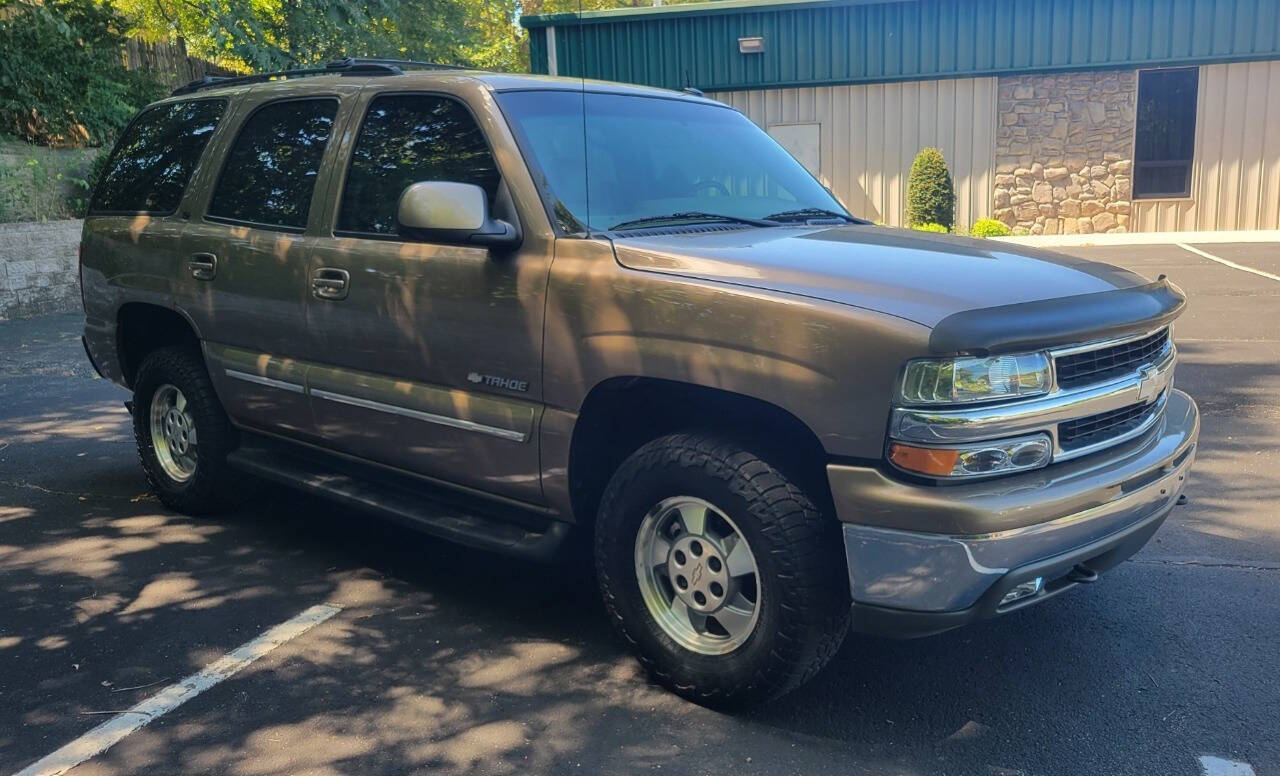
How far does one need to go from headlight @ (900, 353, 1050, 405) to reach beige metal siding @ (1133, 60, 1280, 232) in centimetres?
2031

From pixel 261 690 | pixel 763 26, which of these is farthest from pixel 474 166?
pixel 763 26

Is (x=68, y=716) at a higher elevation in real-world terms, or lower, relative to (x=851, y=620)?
lower

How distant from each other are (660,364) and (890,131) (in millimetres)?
19335

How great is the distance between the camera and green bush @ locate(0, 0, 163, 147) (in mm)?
13523

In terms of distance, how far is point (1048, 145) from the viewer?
69.0ft

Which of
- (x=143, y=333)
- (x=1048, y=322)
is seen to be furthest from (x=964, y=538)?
(x=143, y=333)

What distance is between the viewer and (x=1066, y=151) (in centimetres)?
2108

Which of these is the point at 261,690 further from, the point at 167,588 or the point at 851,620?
the point at 851,620

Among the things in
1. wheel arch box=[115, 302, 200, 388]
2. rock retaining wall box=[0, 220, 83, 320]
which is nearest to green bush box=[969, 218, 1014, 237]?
rock retaining wall box=[0, 220, 83, 320]

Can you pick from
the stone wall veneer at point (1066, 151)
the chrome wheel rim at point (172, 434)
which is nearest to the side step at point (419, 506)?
the chrome wheel rim at point (172, 434)

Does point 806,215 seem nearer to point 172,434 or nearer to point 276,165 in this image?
point 276,165

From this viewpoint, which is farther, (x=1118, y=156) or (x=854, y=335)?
(x=1118, y=156)

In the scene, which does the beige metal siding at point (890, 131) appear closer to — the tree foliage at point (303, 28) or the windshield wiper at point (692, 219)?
the tree foliage at point (303, 28)

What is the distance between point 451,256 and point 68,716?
6.48 feet
